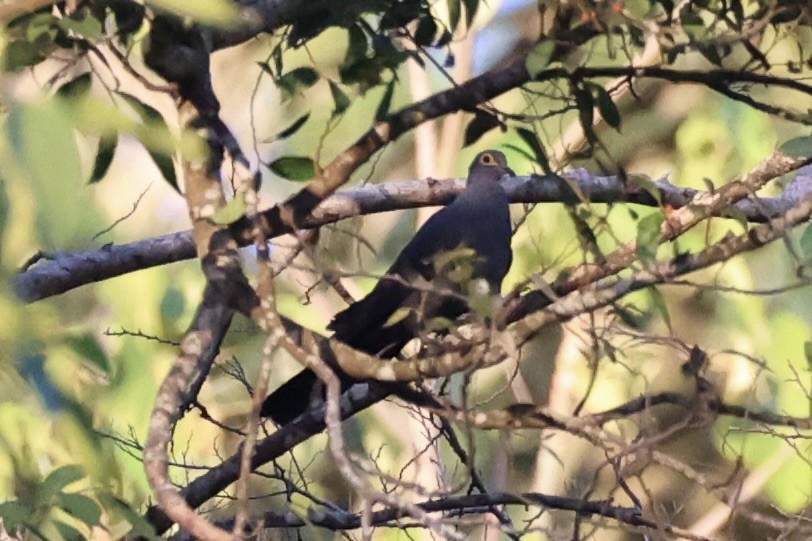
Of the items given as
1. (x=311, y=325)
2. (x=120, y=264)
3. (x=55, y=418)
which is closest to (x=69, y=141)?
(x=55, y=418)

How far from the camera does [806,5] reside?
0.98 m

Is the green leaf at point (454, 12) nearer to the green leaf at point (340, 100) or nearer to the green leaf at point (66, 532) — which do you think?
the green leaf at point (340, 100)

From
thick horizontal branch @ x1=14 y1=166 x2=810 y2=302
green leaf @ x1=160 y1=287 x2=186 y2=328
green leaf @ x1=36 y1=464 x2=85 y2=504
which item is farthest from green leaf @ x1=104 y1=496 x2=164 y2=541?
green leaf @ x1=160 y1=287 x2=186 y2=328

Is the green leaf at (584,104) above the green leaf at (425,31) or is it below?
below

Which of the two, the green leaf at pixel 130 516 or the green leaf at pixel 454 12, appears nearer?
the green leaf at pixel 130 516

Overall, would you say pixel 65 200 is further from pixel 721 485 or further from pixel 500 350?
pixel 721 485

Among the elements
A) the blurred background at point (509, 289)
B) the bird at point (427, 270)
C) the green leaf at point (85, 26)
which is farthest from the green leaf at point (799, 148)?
the green leaf at point (85, 26)

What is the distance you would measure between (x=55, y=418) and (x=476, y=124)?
72 cm

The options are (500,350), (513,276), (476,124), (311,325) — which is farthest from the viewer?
(311,325)

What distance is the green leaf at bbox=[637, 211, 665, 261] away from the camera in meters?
0.90

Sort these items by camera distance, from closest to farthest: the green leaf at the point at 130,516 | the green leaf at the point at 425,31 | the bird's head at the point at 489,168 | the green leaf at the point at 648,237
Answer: the green leaf at the point at 130,516, the green leaf at the point at 648,237, the green leaf at the point at 425,31, the bird's head at the point at 489,168

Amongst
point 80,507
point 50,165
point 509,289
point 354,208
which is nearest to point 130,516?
point 80,507

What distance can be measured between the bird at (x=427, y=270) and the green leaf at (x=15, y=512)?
0.74m

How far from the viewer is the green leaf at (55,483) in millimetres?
604
